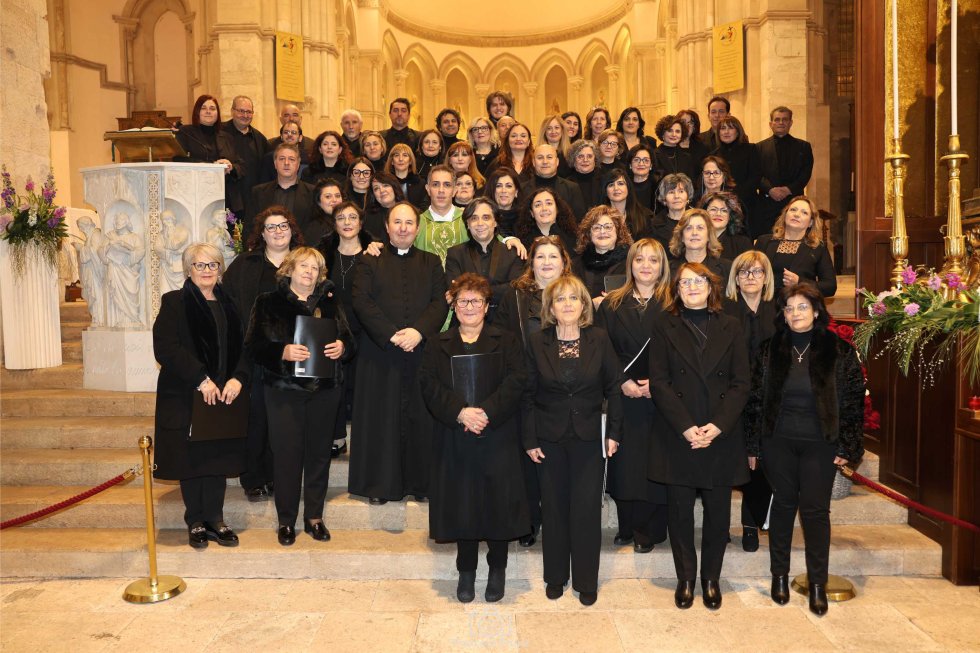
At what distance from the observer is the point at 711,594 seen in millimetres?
4133

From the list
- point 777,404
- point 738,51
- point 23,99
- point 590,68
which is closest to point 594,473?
point 777,404

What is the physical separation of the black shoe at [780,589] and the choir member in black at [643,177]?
10.4ft

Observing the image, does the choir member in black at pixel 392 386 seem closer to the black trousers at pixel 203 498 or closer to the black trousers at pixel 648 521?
the black trousers at pixel 203 498

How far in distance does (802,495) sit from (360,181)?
384 cm

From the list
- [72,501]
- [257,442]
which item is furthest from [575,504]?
[72,501]

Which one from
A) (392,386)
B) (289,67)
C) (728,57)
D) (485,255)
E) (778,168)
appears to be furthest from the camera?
(289,67)

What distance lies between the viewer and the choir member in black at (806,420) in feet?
13.3

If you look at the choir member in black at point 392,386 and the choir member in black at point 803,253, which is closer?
the choir member in black at point 392,386

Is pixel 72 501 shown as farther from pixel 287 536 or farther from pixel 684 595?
pixel 684 595

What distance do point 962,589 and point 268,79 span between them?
453 inches

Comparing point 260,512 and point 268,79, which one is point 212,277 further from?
point 268,79

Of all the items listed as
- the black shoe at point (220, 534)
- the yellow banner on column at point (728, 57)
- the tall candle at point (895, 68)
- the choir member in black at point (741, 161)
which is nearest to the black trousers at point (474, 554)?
the black shoe at point (220, 534)

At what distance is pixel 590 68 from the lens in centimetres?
2092

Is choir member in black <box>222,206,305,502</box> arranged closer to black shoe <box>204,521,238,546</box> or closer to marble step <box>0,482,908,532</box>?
marble step <box>0,482,908,532</box>
